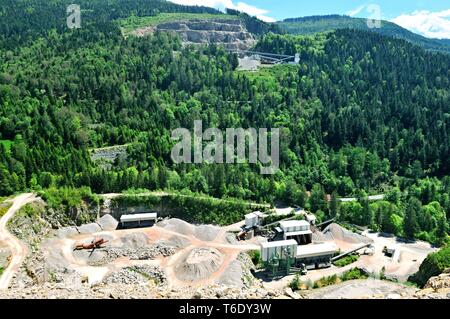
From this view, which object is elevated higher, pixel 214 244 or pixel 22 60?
pixel 22 60

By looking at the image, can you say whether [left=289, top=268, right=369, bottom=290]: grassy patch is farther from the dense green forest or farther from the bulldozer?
the bulldozer

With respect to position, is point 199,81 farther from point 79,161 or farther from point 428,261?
point 428,261

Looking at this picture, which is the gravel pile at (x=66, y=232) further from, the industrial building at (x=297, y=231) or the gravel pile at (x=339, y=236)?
the gravel pile at (x=339, y=236)

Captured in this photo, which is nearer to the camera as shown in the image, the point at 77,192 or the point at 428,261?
the point at 428,261

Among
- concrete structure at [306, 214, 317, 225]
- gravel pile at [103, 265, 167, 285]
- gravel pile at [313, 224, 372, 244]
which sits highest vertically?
concrete structure at [306, 214, 317, 225]

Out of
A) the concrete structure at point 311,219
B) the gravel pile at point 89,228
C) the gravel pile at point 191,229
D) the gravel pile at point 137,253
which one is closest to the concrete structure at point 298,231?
the concrete structure at point 311,219

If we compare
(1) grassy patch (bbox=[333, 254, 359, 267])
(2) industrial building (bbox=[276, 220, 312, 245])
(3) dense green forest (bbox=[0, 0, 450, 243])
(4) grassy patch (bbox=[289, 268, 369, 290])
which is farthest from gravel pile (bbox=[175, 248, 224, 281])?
(3) dense green forest (bbox=[0, 0, 450, 243])

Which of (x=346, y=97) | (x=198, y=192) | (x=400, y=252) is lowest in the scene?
(x=400, y=252)

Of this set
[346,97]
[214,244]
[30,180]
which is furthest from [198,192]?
[346,97]
